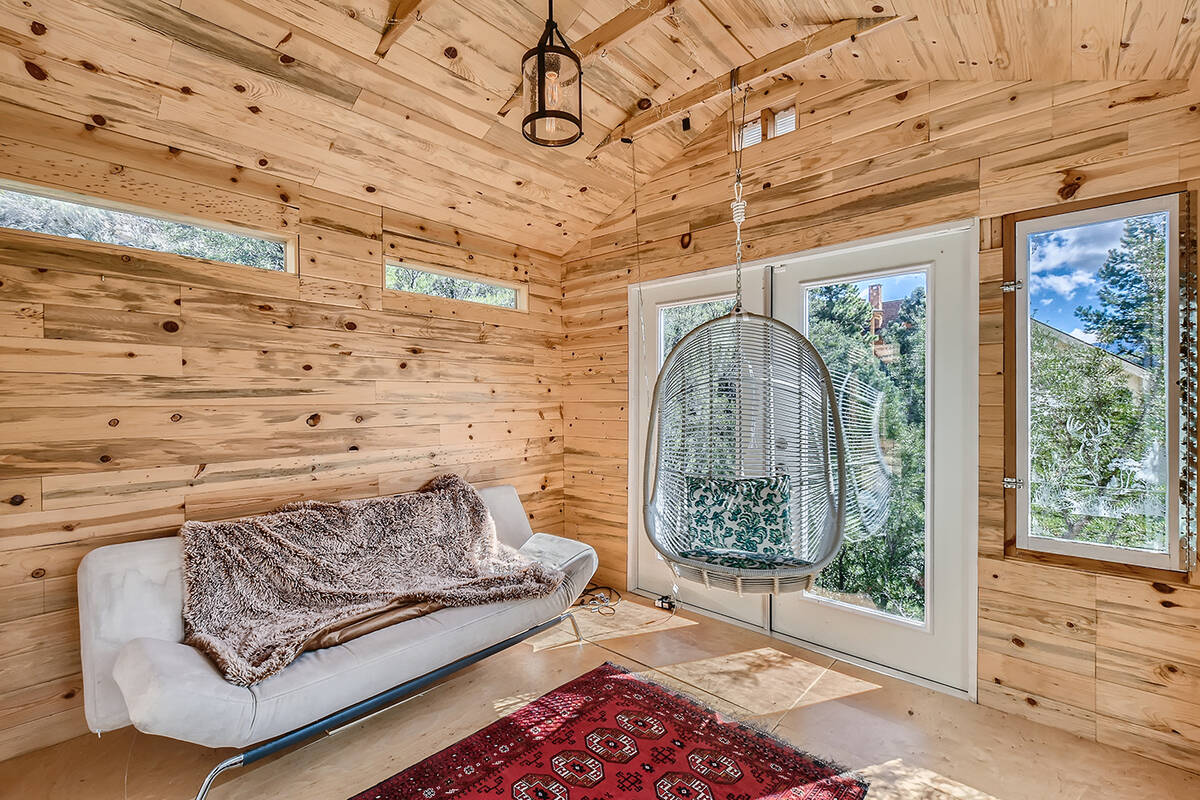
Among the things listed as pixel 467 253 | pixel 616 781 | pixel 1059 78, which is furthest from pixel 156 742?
pixel 1059 78

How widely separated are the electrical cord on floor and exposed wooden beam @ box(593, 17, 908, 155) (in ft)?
8.74

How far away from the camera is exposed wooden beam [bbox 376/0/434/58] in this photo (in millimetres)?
1991

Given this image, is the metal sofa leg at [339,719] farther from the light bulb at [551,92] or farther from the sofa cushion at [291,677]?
the light bulb at [551,92]

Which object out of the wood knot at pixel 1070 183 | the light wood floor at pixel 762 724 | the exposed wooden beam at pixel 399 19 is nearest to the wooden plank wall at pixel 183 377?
the light wood floor at pixel 762 724

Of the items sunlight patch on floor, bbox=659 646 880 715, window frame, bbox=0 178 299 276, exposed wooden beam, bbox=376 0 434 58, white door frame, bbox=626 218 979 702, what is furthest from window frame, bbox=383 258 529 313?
sunlight patch on floor, bbox=659 646 880 715

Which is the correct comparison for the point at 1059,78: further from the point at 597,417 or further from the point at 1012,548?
the point at 597,417

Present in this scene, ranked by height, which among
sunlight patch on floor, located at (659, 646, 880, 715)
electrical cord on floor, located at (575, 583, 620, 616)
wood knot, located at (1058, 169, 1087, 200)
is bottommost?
sunlight patch on floor, located at (659, 646, 880, 715)

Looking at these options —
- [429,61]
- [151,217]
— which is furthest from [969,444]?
[151,217]

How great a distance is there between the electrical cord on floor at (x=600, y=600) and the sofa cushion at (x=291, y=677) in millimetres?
941

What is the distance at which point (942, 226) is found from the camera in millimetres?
2428

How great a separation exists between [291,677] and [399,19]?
7.79 feet

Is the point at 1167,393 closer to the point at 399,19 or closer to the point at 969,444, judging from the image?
the point at 969,444

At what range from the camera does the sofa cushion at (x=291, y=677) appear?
156 cm

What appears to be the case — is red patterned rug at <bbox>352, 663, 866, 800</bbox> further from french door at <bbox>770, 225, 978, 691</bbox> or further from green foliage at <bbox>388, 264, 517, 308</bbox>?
green foliage at <bbox>388, 264, 517, 308</bbox>
